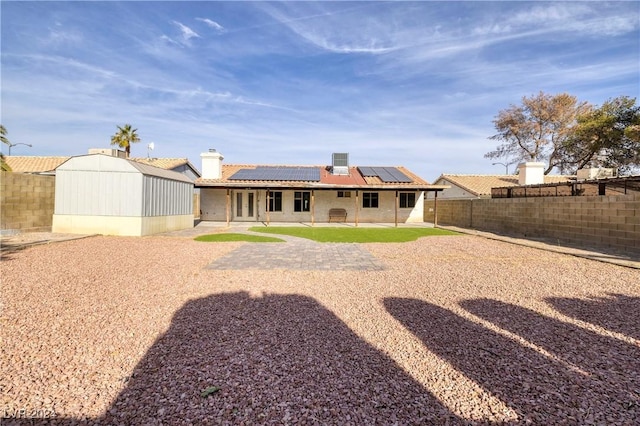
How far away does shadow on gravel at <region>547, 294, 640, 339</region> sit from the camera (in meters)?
3.87

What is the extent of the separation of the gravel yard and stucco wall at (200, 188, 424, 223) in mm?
14066

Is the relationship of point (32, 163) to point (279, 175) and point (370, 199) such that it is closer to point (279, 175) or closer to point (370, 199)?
point (279, 175)

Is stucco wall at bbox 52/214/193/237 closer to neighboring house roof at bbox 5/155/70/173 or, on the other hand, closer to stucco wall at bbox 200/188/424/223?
stucco wall at bbox 200/188/424/223

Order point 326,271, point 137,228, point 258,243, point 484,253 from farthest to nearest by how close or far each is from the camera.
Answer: point 137,228
point 258,243
point 484,253
point 326,271

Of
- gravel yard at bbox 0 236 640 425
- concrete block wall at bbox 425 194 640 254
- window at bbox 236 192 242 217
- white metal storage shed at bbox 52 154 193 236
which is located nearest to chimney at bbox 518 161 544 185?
concrete block wall at bbox 425 194 640 254

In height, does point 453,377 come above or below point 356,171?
below

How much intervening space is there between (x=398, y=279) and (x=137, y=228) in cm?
1053

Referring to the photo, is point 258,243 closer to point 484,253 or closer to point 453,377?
point 484,253

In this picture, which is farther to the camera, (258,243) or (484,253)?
(258,243)

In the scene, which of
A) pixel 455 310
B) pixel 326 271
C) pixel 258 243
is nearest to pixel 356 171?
pixel 258 243

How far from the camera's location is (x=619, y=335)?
3602 mm

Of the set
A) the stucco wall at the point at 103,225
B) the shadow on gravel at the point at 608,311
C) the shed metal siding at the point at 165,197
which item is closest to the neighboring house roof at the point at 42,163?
the shed metal siding at the point at 165,197

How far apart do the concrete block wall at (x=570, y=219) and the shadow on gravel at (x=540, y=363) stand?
8.40 metres

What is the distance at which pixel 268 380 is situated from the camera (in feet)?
8.60
